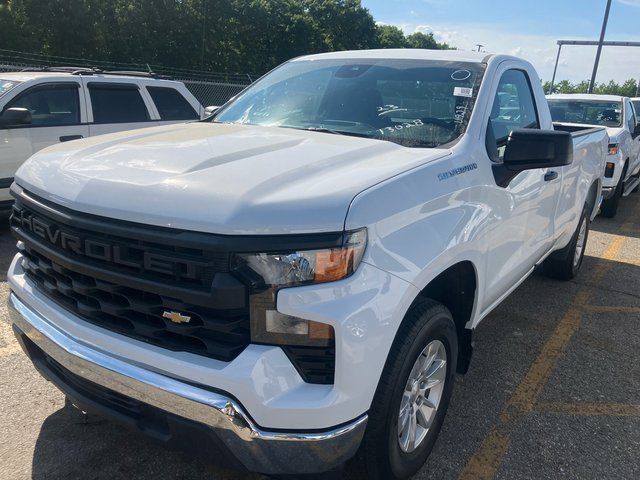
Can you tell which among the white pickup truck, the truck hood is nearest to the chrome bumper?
the white pickup truck

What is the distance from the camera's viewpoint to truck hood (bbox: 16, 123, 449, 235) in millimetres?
1938

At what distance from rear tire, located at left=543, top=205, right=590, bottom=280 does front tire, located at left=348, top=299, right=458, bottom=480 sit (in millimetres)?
3120

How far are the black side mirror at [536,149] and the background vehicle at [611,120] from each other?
6.79 meters

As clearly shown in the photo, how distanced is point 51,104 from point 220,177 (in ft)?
18.8

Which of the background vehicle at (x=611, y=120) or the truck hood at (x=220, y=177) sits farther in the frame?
the background vehicle at (x=611, y=120)

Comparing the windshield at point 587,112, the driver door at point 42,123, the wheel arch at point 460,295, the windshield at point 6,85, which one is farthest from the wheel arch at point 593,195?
the windshield at point 6,85

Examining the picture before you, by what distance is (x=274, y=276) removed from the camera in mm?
1928

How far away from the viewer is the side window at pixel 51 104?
21.8ft

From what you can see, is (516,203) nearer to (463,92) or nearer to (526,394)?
(463,92)

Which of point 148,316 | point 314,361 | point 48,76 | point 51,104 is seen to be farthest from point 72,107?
point 314,361

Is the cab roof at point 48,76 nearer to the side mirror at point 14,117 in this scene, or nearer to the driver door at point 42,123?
the driver door at point 42,123

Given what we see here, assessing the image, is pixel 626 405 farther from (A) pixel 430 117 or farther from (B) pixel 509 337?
(A) pixel 430 117

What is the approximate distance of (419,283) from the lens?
2229mm

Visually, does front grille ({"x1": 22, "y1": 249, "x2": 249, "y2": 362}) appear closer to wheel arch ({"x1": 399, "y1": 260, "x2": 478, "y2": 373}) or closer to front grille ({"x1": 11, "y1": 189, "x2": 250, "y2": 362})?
front grille ({"x1": 11, "y1": 189, "x2": 250, "y2": 362})
